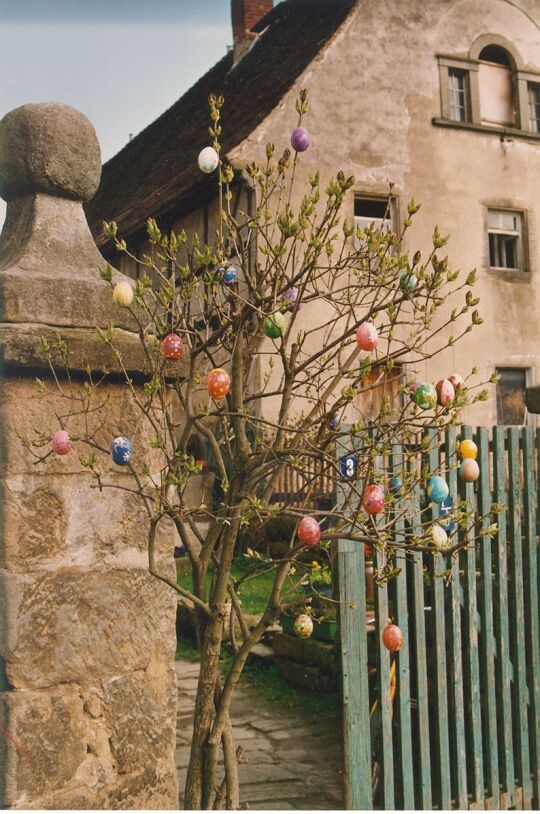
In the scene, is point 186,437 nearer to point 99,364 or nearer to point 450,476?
point 99,364

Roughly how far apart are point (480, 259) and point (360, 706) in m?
11.9

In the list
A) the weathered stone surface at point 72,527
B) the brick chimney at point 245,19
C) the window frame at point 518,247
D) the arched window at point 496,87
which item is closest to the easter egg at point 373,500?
the weathered stone surface at point 72,527

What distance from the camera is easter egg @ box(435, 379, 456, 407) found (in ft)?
7.21

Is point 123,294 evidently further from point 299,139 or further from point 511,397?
point 511,397

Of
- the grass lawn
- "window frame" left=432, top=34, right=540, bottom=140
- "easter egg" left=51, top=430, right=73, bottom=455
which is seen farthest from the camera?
"window frame" left=432, top=34, right=540, bottom=140

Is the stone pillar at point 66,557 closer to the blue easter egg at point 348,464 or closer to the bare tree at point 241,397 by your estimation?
the bare tree at point 241,397

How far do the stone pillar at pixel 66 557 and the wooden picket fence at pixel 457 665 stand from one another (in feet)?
3.61

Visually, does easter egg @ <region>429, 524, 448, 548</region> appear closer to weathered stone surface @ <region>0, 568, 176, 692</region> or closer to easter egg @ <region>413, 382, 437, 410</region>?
easter egg @ <region>413, 382, 437, 410</region>

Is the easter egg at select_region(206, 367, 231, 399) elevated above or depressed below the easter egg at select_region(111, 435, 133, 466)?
above

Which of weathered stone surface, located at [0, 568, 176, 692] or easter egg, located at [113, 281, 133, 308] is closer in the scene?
easter egg, located at [113, 281, 133, 308]

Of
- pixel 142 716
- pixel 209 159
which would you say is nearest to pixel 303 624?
pixel 142 716

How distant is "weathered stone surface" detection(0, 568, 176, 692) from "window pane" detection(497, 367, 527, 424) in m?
12.5

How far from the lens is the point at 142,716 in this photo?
2.29m

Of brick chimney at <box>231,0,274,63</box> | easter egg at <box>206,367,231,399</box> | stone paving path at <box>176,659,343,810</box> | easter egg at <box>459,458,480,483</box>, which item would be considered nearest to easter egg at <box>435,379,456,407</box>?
easter egg at <box>459,458,480,483</box>
